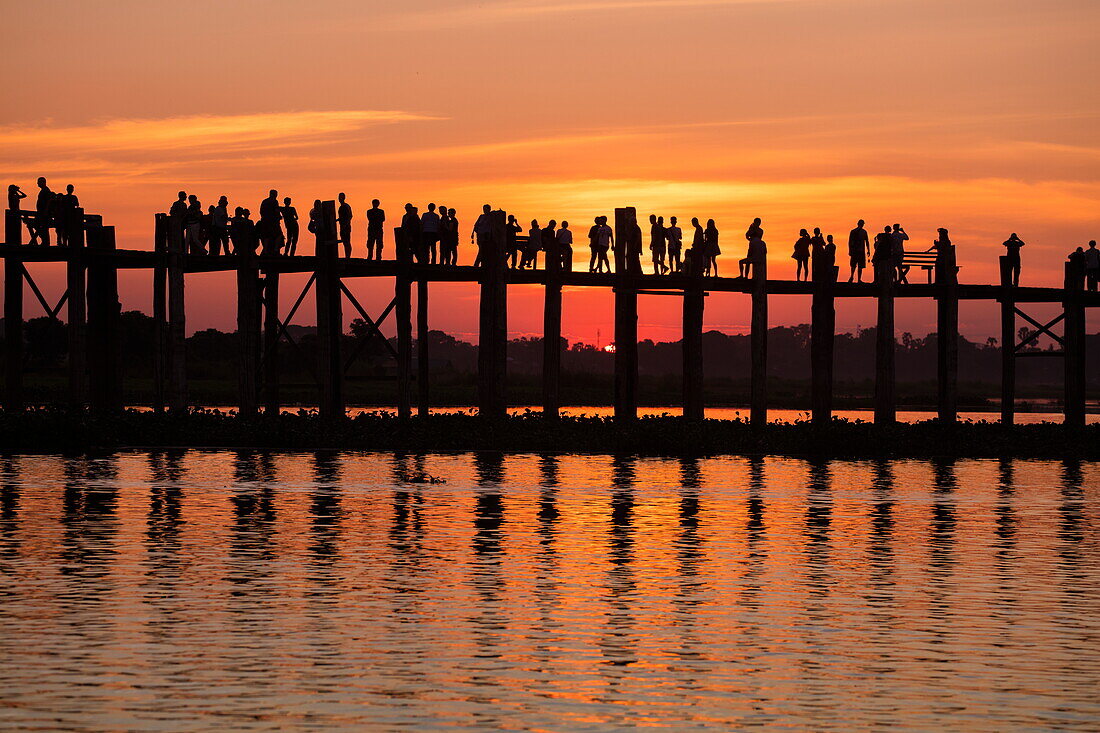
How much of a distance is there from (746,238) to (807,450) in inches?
207

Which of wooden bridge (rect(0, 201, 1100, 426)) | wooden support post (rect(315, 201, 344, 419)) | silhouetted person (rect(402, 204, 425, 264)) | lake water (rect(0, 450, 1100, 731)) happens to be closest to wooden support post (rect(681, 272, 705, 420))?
wooden bridge (rect(0, 201, 1100, 426))

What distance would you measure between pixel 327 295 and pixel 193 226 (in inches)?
125

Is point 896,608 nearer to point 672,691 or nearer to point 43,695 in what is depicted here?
point 672,691

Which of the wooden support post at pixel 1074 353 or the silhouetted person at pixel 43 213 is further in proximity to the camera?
the wooden support post at pixel 1074 353

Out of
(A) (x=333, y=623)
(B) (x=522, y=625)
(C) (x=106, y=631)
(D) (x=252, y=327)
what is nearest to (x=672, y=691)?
(B) (x=522, y=625)

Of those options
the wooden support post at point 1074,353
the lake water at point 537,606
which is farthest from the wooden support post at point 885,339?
the lake water at point 537,606

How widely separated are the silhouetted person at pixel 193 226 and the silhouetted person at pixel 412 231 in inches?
167

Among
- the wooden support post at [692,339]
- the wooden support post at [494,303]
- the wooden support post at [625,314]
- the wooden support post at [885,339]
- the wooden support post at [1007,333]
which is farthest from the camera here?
the wooden support post at [1007,333]

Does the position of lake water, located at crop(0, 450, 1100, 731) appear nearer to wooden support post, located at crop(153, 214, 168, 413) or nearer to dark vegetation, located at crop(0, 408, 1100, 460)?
dark vegetation, located at crop(0, 408, 1100, 460)

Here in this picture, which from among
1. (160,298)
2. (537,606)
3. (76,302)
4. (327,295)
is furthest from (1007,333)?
(537,606)

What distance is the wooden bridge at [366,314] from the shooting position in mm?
34594

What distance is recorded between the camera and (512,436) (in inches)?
1406

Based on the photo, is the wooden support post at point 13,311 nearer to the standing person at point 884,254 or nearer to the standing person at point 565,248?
the standing person at point 565,248

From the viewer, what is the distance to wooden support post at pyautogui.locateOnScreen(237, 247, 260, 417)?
113 ft
